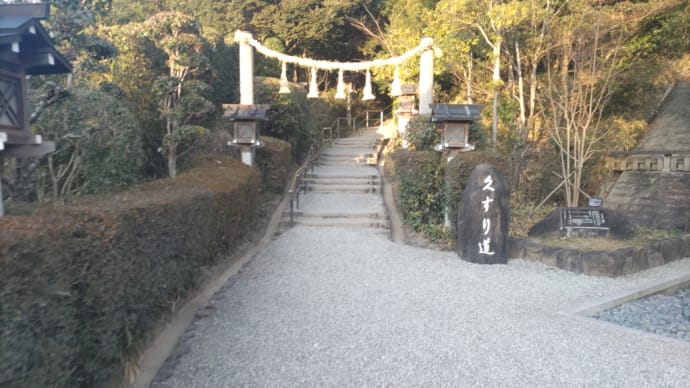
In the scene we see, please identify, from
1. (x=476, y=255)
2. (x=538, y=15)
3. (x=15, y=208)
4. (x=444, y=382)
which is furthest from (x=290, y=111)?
(x=444, y=382)

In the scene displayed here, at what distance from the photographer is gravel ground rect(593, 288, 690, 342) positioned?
514 cm

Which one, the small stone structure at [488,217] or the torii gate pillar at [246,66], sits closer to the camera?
the small stone structure at [488,217]

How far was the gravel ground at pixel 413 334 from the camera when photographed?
3.70m

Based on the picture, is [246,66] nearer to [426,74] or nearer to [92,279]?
[426,74]

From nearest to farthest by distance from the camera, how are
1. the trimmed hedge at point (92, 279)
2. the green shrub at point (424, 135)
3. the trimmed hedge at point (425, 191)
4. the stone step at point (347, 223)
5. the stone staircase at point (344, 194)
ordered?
the trimmed hedge at point (92, 279) → the trimmed hedge at point (425, 191) → the stone step at point (347, 223) → the stone staircase at point (344, 194) → the green shrub at point (424, 135)

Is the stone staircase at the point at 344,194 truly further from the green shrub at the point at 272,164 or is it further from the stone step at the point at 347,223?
the green shrub at the point at 272,164

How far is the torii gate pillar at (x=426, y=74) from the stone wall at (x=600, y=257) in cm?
580

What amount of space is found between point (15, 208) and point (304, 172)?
873 centimetres

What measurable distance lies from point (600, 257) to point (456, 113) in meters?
3.78

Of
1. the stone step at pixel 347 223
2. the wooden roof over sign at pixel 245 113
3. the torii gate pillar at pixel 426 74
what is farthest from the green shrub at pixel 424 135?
the wooden roof over sign at pixel 245 113

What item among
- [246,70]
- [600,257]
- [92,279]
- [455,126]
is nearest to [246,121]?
[246,70]

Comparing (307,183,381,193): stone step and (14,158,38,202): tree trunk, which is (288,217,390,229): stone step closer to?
(307,183,381,193): stone step

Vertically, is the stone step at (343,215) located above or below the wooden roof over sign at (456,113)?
below

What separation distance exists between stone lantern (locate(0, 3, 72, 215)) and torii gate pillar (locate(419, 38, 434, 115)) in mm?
9190
